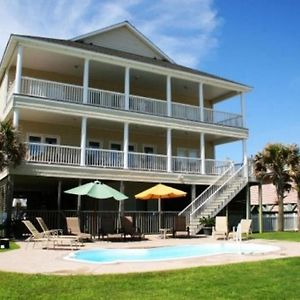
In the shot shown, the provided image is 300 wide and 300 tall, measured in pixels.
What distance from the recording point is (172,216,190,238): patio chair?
21875 millimetres

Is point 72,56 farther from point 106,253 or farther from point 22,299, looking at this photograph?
point 22,299

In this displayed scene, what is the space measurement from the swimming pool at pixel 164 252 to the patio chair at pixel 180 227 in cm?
438

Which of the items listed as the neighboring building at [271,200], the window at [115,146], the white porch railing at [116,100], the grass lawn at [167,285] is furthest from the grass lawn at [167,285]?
the neighboring building at [271,200]

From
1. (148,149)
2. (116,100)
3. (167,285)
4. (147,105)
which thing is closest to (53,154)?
(116,100)

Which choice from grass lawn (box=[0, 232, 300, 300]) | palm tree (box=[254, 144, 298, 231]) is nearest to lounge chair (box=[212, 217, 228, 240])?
palm tree (box=[254, 144, 298, 231])

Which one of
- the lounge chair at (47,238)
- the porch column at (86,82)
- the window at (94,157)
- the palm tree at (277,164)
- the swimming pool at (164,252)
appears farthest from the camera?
the palm tree at (277,164)

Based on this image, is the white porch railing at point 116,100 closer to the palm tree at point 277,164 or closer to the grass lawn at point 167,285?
the palm tree at point 277,164

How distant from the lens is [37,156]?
21578 millimetres

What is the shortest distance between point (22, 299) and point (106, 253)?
293 inches

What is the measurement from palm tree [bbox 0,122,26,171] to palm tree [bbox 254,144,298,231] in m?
14.9

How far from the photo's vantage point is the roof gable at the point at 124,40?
2886 cm

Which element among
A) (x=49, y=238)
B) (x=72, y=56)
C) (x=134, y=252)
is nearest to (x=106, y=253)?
(x=134, y=252)

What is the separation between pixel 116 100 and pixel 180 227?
8283 millimetres

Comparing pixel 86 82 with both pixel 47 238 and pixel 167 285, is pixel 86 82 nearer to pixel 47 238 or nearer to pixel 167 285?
pixel 47 238
